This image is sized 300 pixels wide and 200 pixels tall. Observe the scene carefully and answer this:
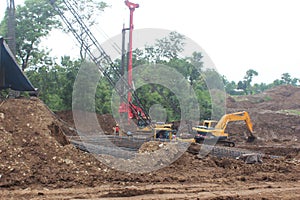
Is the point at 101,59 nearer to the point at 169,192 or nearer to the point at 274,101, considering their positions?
the point at 169,192

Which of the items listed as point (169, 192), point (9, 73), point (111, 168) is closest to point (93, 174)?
point (111, 168)

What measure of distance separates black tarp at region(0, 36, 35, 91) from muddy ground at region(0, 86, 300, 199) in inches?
19.5

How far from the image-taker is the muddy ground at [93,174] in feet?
24.5

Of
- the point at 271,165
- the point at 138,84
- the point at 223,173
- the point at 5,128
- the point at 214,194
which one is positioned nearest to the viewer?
the point at 214,194

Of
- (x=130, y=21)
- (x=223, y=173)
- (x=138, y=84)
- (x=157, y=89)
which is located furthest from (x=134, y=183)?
(x=157, y=89)

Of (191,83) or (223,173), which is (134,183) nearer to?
(223,173)

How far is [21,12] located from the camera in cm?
2262

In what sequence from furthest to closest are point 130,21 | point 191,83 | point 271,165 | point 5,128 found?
point 191,83 → point 130,21 → point 271,165 → point 5,128

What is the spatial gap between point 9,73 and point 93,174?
13.1 ft

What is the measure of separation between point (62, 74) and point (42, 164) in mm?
15712

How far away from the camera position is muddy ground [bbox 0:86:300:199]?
746 cm

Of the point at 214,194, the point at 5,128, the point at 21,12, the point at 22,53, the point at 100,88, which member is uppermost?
the point at 21,12

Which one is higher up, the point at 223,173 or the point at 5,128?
the point at 5,128

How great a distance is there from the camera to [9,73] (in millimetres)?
10469
